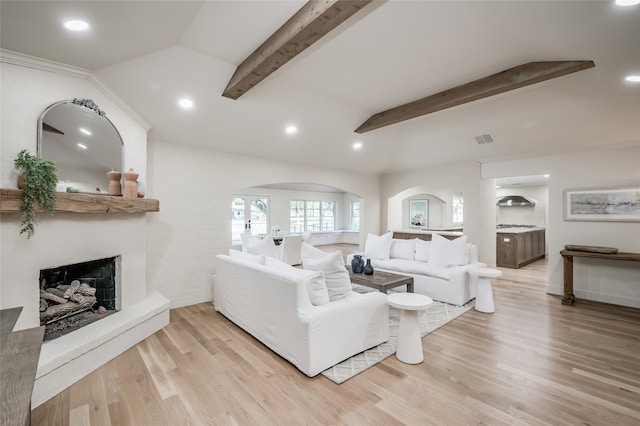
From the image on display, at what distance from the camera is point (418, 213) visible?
11.0m

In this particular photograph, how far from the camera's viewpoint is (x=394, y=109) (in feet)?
16.1

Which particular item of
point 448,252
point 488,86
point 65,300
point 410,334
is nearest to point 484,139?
point 488,86

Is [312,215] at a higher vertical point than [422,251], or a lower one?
higher

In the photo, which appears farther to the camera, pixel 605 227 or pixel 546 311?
pixel 605 227

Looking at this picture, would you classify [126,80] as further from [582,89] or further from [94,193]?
[582,89]

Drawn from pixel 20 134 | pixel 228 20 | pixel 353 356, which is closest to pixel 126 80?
pixel 20 134

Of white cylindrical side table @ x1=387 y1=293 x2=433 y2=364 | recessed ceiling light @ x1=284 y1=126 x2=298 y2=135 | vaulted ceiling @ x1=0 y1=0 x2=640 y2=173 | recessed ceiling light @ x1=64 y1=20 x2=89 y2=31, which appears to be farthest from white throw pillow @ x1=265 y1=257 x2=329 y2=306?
recessed ceiling light @ x1=284 y1=126 x2=298 y2=135

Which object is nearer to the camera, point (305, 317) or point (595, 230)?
point (305, 317)

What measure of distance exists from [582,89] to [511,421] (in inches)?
166

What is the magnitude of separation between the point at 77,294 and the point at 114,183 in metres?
1.25

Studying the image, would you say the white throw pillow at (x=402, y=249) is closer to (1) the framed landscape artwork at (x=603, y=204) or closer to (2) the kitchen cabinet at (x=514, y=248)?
(1) the framed landscape artwork at (x=603, y=204)

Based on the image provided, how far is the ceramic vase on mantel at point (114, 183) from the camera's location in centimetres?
318

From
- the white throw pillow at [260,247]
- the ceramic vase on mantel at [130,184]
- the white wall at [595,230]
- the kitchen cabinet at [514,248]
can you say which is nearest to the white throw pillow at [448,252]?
the white wall at [595,230]

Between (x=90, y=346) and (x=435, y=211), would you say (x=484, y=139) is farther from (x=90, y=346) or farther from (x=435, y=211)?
(x=90, y=346)
